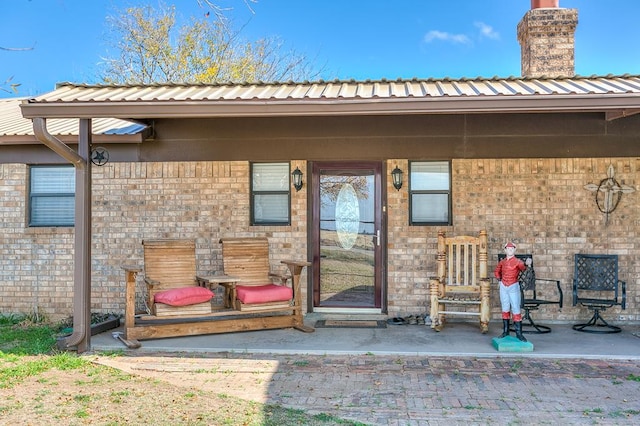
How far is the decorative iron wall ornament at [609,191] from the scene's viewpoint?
23.7 feet

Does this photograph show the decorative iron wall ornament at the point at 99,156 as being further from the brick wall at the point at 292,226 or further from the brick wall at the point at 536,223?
the brick wall at the point at 536,223

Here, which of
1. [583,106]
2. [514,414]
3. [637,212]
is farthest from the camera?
[637,212]

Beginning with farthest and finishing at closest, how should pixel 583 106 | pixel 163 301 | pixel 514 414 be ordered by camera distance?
pixel 163 301 → pixel 583 106 → pixel 514 414

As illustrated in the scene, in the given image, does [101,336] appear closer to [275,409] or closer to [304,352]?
[304,352]

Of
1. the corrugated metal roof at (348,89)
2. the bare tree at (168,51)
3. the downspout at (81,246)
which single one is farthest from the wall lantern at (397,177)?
the bare tree at (168,51)

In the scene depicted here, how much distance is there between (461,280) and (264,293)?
107 inches

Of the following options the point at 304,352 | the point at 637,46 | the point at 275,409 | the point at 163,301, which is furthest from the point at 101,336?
the point at 637,46

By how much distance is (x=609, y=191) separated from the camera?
7.23m

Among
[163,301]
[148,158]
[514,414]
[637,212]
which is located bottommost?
[514,414]

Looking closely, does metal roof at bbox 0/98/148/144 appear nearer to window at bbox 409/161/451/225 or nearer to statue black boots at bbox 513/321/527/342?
window at bbox 409/161/451/225

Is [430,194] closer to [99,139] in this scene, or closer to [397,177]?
[397,177]

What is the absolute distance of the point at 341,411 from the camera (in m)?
4.04

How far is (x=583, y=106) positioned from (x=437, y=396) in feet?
10.2

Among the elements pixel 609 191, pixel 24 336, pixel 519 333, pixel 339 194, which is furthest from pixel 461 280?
pixel 24 336
